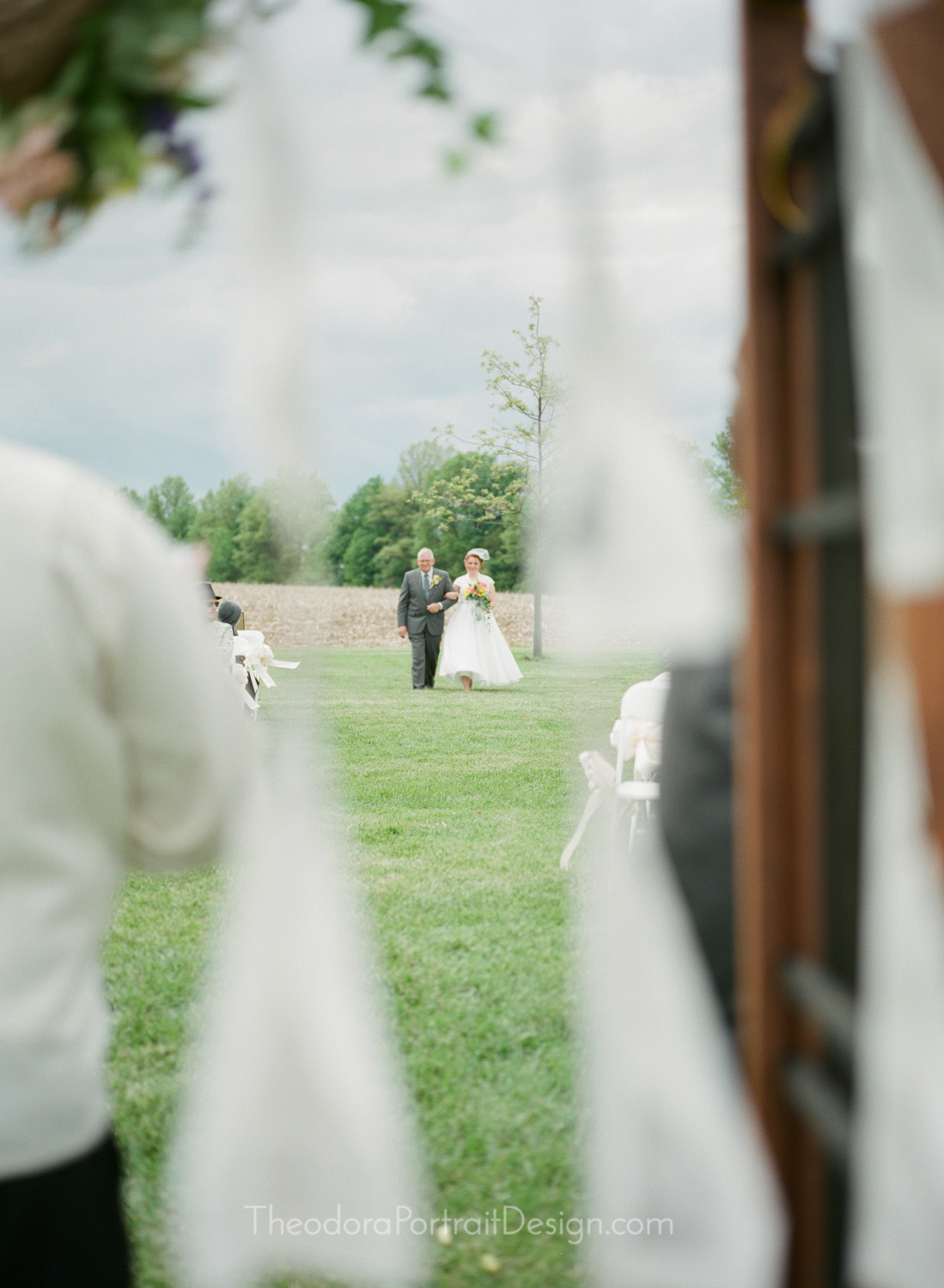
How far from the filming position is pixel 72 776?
877 mm

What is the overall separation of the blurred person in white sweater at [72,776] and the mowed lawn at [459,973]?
0.17 metres

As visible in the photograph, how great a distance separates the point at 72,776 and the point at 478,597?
10643 mm

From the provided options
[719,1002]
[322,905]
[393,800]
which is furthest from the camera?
[393,800]

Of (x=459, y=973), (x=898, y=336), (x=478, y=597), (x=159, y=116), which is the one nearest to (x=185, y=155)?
(x=159, y=116)

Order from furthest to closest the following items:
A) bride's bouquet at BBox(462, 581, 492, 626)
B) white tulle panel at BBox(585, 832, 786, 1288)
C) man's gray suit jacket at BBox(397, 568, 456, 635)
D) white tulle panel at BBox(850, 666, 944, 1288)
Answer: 1. bride's bouquet at BBox(462, 581, 492, 626)
2. man's gray suit jacket at BBox(397, 568, 456, 635)
3. white tulle panel at BBox(585, 832, 786, 1288)
4. white tulle panel at BBox(850, 666, 944, 1288)

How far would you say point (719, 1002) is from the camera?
47.7 inches

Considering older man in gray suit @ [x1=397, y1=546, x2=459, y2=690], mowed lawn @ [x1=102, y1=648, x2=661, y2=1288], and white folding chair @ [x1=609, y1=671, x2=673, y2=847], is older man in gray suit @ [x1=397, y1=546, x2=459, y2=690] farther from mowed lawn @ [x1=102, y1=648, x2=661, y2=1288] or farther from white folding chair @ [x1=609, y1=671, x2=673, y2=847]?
white folding chair @ [x1=609, y1=671, x2=673, y2=847]

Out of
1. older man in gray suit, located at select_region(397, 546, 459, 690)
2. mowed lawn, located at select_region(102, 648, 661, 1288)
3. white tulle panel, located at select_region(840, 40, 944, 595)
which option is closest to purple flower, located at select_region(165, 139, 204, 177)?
mowed lawn, located at select_region(102, 648, 661, 1288)

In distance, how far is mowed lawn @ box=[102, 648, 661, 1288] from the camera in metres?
1.97

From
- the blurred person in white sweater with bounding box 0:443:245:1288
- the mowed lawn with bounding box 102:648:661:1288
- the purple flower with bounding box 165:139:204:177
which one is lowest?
the mowed lawn with bounding box 102:648:661:1288

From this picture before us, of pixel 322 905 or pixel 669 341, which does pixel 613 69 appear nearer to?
pixel 669 341

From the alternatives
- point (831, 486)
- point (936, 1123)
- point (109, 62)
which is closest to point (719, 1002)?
point (936, 1123)

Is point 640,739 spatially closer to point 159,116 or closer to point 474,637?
Result: point 159,116

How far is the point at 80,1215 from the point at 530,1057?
2097 mm
